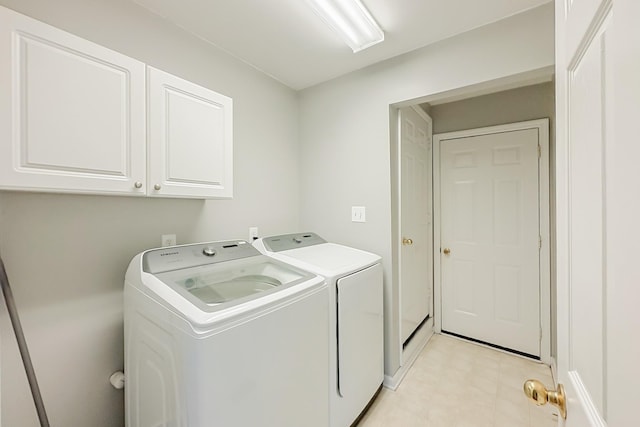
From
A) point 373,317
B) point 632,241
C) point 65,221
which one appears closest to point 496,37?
point 632,241

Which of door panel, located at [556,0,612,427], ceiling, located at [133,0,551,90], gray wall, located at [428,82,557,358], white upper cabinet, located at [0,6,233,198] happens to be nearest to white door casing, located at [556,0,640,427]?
door panel, located at [556,0,612,427]

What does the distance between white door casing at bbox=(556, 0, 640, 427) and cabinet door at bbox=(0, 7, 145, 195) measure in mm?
1485

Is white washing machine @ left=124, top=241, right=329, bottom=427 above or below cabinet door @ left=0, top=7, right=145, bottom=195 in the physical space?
below

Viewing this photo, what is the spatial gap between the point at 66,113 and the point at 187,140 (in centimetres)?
47

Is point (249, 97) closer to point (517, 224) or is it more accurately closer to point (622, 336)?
point (622, 336)

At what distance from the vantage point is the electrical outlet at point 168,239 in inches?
62.3

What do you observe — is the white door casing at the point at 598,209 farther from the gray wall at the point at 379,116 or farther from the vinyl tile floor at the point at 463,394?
the vinyl tile floor at the point at 463,394

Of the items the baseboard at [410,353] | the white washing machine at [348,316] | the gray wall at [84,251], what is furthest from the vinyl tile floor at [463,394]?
the gray wall at [84,251]

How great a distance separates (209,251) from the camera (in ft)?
4.84

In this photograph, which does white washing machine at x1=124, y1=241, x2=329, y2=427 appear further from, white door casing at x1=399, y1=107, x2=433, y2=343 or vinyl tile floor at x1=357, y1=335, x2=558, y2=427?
white door casing at x1=399, y1=107, x2=433, y2=343

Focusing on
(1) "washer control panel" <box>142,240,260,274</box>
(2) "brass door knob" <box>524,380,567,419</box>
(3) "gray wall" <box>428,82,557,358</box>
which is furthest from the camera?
(3) "gray wall" <box>428,82,557,358</box>

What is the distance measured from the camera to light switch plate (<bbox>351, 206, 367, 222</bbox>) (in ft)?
6.99

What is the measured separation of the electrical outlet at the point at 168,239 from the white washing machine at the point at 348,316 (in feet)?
1.64

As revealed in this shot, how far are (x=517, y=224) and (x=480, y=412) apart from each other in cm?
159
